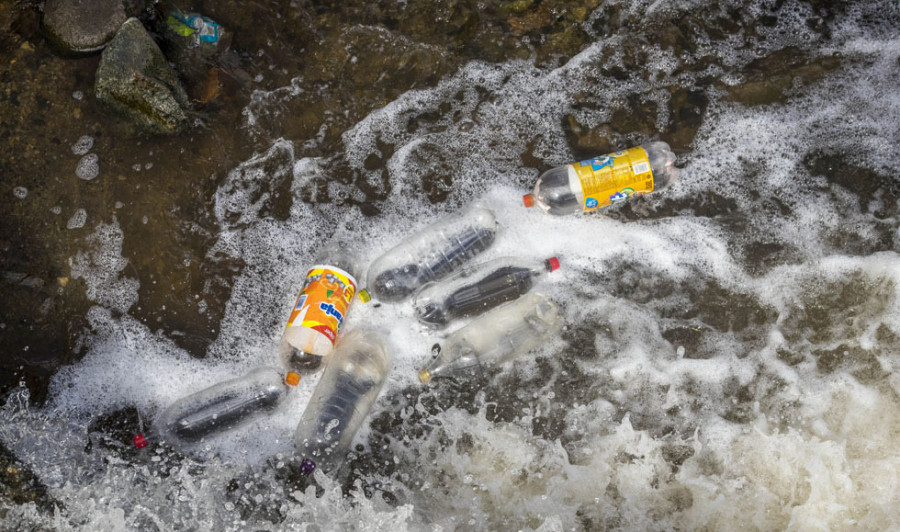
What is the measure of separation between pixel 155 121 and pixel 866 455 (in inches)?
177

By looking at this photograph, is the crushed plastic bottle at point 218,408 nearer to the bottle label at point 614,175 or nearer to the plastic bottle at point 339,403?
the plastic bottle at point 339,403

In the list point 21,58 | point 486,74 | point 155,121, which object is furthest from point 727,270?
point 21,58

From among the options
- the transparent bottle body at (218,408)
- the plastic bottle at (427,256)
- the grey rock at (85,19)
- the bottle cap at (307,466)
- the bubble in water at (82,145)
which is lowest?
the bottle cap at (307,466)

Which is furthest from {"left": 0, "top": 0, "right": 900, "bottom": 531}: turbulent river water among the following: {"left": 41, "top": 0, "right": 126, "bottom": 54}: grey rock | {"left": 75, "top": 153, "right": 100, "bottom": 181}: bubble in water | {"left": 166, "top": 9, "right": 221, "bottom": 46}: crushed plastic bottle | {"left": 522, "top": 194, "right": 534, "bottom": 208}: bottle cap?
{"left": 41, "top": 0, "right": 126, "bottom": 54}: grey rock

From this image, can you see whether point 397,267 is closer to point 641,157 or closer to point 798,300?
point 641,157

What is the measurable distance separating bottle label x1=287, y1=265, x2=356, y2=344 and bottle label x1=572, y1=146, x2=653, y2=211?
1.47 meters

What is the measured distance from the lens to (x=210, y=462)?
346cm

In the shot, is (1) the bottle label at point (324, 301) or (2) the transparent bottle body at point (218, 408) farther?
(2) the transparent bottle body at point (218, 408)

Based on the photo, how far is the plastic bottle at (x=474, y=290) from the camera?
356cm

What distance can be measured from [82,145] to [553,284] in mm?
2935

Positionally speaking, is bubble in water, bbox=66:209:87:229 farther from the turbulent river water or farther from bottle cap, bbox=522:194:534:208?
bottle cap, bbox=522:194:534:208

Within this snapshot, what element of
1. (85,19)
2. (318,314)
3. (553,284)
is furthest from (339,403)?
(85,19)

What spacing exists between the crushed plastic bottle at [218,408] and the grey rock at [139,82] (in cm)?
158

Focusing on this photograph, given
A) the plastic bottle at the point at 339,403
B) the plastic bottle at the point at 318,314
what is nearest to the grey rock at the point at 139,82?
the plastic bottle at the point at 318,314
